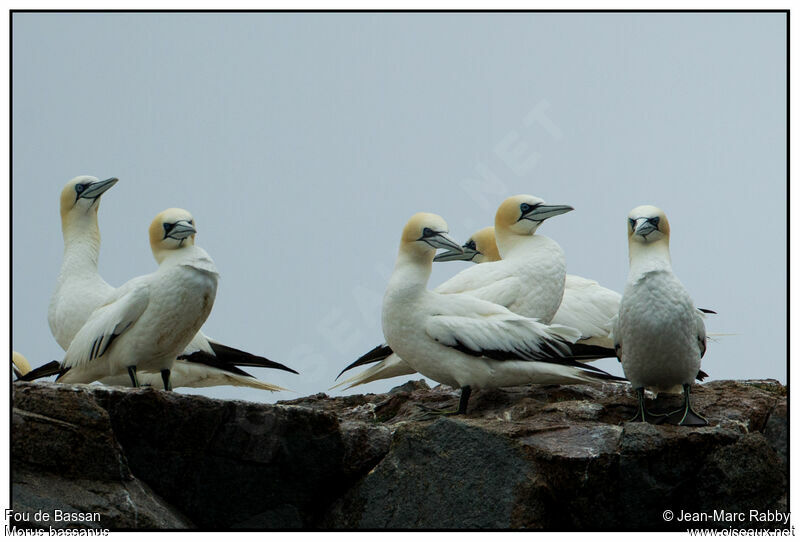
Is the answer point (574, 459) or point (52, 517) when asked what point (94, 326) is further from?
point (574, 459)

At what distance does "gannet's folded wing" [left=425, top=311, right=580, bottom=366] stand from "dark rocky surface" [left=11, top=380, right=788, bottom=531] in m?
0.79

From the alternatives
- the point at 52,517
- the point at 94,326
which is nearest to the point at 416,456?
the point at 52,517

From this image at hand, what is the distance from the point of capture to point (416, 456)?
6215mm

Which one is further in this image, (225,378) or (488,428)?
(225,378)

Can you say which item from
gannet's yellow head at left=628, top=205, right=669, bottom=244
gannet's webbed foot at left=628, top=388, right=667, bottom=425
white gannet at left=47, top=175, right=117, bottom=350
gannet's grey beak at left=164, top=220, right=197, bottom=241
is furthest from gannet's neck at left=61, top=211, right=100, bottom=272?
gannet's webbed foot at left=628, top=388, right=667, bottom=425

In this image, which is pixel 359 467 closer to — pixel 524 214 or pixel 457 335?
pixel 457 335

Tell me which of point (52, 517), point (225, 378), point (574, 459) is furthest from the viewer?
point (225, 378)

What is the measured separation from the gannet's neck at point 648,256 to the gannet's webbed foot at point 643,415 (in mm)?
707

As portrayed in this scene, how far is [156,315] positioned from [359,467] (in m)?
1.73

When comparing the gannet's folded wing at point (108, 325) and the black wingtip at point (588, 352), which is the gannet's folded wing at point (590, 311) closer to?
the black wingtip at point (588, 352)

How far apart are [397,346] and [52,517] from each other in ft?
8.38

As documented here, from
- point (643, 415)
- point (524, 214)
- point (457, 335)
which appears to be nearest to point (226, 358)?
point (457, 335)

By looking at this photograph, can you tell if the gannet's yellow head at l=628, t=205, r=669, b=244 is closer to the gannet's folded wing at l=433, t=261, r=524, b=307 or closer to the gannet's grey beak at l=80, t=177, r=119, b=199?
the gannet's folded wing at l=433, t=261, r=524, b=307

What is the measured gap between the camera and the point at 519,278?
8.38 metres
